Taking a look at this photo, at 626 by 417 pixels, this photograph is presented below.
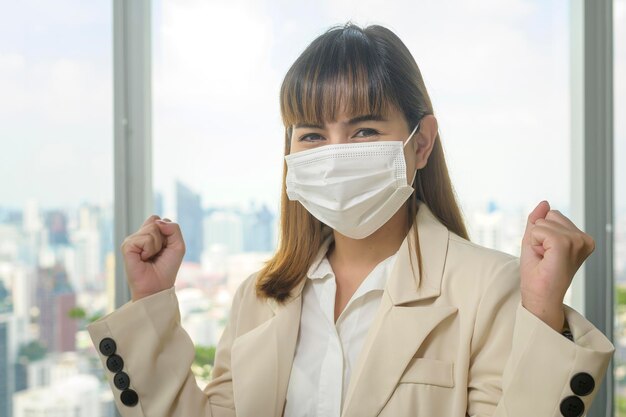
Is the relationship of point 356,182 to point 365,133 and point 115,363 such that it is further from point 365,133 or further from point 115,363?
point 115,363

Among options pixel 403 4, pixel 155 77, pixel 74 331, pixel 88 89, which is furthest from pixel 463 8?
pixel 74 331

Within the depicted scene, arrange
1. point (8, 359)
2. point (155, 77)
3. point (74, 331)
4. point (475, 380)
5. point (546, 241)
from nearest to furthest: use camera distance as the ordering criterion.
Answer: point (546, 241)
point (475, 380)
point (8, 359)
point (74, 331)
point (155, 77)

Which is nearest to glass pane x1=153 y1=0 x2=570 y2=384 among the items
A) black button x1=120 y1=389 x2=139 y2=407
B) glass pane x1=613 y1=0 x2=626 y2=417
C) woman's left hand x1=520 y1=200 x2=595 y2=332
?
glass pane x1=613 y1=0 x2=626 y2=417

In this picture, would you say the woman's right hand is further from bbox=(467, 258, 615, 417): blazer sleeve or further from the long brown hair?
bbox=(467, 258, 615, 417): blazer sleeve

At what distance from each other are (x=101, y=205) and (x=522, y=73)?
1.42 metres

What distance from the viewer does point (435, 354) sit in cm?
134

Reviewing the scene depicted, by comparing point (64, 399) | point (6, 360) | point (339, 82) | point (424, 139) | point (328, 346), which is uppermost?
point (339, 82)

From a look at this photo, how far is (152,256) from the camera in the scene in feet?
4.94

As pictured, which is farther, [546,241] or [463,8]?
[463,8]

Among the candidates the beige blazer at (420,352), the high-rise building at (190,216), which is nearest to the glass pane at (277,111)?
the high-rise building at (190,216)

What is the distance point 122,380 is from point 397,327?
593 mm

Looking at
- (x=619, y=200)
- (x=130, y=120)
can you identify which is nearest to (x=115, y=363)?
(x=130, y=120)

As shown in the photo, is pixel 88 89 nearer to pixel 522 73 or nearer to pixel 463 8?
pixel 463 8

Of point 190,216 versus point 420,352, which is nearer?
point 420,352
